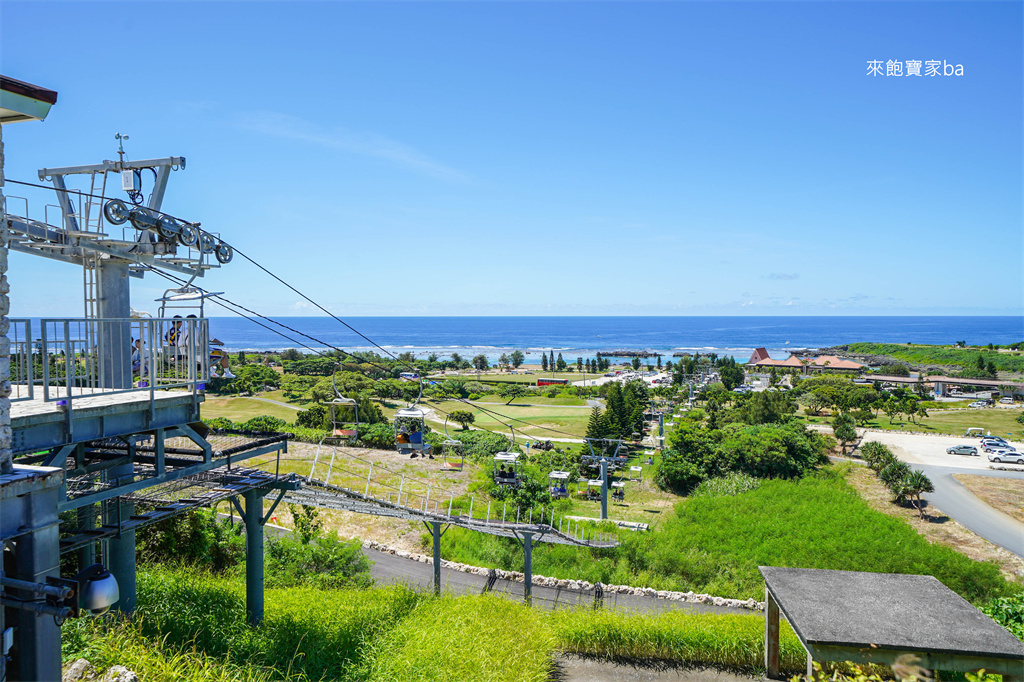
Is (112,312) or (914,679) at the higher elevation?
(112,312)

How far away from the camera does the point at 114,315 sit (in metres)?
7.55

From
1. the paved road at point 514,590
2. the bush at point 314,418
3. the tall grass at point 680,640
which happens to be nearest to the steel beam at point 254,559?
the tall grass at point 680,640

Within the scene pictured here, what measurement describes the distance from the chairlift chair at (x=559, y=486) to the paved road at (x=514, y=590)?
816cm

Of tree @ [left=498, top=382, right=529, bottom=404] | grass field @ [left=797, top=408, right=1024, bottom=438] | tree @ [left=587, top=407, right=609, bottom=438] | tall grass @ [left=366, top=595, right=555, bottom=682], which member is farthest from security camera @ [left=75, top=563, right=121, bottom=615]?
tree @ [left=498, top=382, right=529, bottom=404]

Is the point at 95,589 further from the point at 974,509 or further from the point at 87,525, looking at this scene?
the point at 974,509

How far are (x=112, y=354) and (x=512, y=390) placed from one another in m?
55.1

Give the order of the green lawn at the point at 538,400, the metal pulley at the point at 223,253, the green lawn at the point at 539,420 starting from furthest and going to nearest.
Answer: the green lawn at the point at 538,400 → the green lawn at the point at 539,420 → the metal pulley at the point at 223,253

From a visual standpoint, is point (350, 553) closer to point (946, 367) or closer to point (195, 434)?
point (195, 434)

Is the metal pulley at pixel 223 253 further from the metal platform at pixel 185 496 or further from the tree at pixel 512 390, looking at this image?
the tree at pixel 512 390

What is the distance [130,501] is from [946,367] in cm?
10158

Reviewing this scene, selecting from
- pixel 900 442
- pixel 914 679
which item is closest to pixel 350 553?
pixel 914 679

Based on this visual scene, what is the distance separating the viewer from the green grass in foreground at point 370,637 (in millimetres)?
6020

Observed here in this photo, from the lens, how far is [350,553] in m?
13.3

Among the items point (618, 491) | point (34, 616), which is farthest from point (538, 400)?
point (34, 616)
